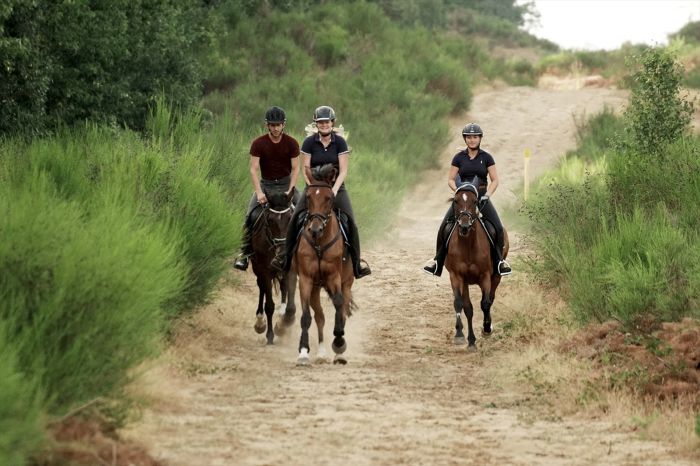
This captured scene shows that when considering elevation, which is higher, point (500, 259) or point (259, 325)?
point (500, 259)

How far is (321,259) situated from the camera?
46.2ft

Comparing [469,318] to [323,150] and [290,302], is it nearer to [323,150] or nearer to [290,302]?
[290,302]

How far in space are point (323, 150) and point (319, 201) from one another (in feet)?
3.40

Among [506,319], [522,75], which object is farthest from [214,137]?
[522,75]

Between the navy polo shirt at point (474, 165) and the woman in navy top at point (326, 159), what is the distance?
2.38 m

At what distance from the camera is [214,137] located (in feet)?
69.1

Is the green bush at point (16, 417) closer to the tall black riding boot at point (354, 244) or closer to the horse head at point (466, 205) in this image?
the tall black riding boot at point (354, 244)

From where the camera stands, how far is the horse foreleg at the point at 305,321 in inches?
548

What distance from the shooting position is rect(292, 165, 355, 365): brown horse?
13789 mm

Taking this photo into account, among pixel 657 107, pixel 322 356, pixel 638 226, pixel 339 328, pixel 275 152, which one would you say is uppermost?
pixel 657 107

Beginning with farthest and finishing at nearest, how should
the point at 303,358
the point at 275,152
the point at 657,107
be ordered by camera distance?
the point at 657,107 → the point at 275,152 → the point at 303,358

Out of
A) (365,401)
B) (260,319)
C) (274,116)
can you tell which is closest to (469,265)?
(260,319)

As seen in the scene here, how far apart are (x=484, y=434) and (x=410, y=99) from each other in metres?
35.1

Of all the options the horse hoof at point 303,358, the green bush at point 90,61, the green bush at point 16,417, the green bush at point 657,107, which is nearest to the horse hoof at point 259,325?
the horse hoof at point 303,358
